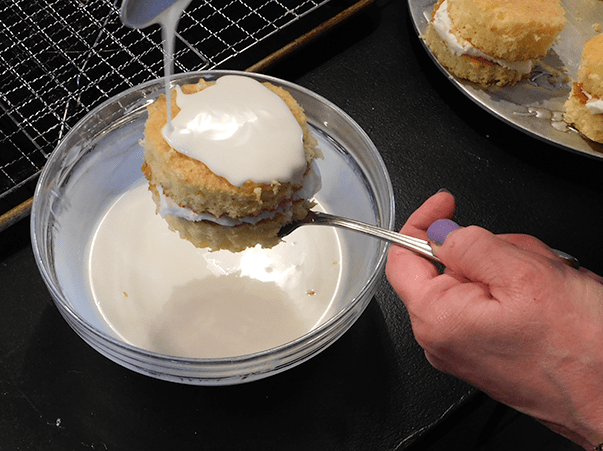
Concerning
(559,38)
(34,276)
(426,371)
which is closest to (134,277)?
(34,276)

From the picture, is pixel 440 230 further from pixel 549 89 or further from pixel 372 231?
pixel 549 89

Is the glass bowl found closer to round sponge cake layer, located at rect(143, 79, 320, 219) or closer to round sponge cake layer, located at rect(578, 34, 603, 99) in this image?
round sponge cake layer, located at rect(143, 79, 320, 219)

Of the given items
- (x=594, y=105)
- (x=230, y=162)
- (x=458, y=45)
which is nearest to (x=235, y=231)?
(x=230, y=162)

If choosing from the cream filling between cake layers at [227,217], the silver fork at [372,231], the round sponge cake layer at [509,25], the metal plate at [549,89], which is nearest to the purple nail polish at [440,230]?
the silver fork at [372,231]

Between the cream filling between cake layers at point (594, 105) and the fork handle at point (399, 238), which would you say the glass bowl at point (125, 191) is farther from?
the cream filling between cake layers at point (594, 105)

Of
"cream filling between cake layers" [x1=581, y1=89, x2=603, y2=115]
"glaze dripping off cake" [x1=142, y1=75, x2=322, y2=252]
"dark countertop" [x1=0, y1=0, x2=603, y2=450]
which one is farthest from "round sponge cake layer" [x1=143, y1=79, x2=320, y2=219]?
"cream filling between cake layers" [x1=581, y1=89, x2=603, y2=115]

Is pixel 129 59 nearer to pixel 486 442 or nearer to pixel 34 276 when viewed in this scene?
pixel 34 276
